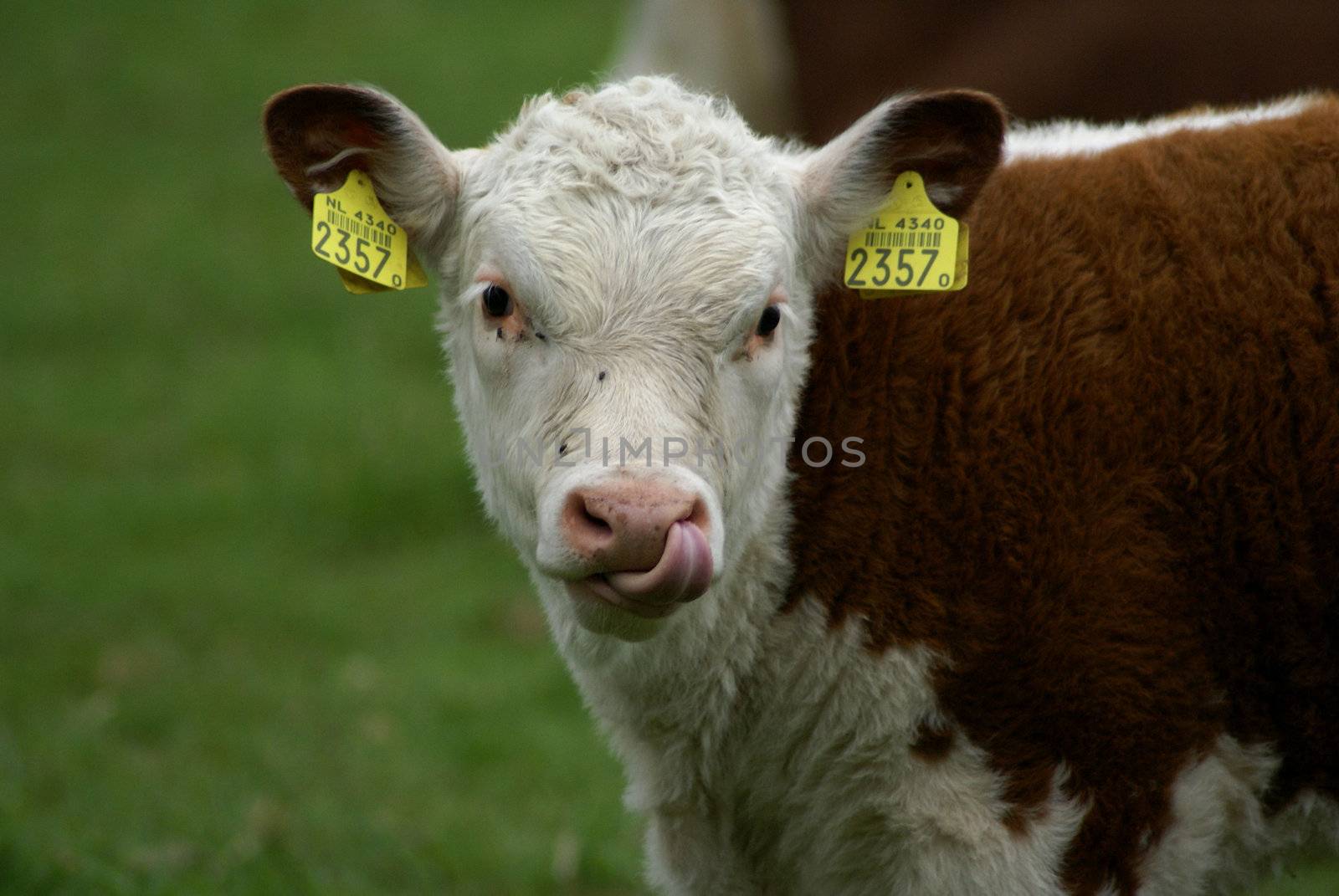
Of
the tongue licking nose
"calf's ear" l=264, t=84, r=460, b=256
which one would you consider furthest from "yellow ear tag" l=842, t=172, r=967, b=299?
"calf's ear" l=264, t=84, r=460, b=256

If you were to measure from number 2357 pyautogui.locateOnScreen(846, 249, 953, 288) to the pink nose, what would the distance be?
888mm

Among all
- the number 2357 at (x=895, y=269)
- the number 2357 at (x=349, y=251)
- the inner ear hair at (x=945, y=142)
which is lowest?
the number 2357 at (x=349, y=251)

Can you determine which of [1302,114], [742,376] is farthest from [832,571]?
[1302,114]

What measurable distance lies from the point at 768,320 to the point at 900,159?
0.56m

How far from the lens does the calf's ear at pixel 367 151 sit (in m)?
3.31

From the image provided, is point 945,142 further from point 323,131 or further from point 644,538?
point 323,131

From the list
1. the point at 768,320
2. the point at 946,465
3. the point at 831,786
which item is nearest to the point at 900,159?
the point at 768,320

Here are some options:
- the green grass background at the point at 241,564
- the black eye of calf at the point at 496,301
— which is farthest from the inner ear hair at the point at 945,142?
the green grass background at the point at 241,564

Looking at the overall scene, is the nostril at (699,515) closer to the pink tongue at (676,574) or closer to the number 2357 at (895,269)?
the pink tongue at (676,574)

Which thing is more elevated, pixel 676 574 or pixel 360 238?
pixel 360 238

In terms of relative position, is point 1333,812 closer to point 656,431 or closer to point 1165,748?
point 1165,748

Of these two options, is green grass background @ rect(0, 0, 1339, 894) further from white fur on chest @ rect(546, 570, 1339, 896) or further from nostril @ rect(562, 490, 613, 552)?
nostril @ rect(562, 490, 613, 552)

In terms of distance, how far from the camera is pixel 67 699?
6652mm

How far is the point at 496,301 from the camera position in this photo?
10.5 ft
